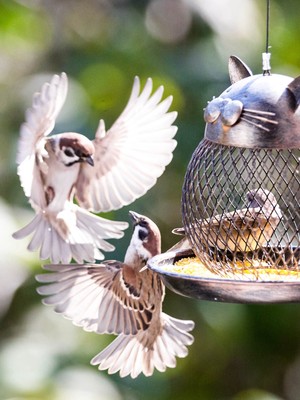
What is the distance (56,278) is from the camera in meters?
4.64

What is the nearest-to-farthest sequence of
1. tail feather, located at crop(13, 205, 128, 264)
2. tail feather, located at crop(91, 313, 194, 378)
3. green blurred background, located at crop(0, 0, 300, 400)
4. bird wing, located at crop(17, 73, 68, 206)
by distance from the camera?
1. bird wing, located at crop(17, 73, 68, 206)
2. tail feather, located at crop(13, 205, 128, 264)
3. tail feather, located at crop(91, 313, 194, 378)
4. green blurred background, located at crop(0, 0, 300, 400)

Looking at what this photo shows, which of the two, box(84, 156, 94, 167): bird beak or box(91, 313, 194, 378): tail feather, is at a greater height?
box(84, 156, 94, 167): bird beak

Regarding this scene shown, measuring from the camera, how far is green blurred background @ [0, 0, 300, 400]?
293 inches

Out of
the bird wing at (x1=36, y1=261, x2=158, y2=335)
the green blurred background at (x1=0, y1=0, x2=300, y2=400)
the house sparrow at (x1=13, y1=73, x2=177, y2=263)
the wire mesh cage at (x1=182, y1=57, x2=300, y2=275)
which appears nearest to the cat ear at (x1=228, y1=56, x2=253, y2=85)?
the wire mesh cage at (x1=182, y1=57, x2=300, y2=275)

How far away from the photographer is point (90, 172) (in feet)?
16.4

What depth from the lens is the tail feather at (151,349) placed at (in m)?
5.00

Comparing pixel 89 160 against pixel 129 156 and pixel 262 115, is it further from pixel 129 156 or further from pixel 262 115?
pixel 262 115

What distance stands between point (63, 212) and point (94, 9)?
5.06m

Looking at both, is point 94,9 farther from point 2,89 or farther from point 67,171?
point 67,171

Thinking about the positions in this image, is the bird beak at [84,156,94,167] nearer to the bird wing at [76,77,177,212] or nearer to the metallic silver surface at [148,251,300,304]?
the bird wing at [76,77,177,212]

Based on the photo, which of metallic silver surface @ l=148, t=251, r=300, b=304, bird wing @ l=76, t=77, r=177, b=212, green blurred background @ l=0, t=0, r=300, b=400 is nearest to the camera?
metallic silver surface @ l=148, t=251, r=300, b=304

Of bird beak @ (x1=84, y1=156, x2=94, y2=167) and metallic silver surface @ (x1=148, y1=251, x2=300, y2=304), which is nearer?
metallic silver surface @ (x1=148, y1=251, x2=300, y2=304)

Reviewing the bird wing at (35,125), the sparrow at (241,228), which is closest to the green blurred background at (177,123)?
the bird wing at (35,125)

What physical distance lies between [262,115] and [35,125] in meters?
Answer: 0.92
